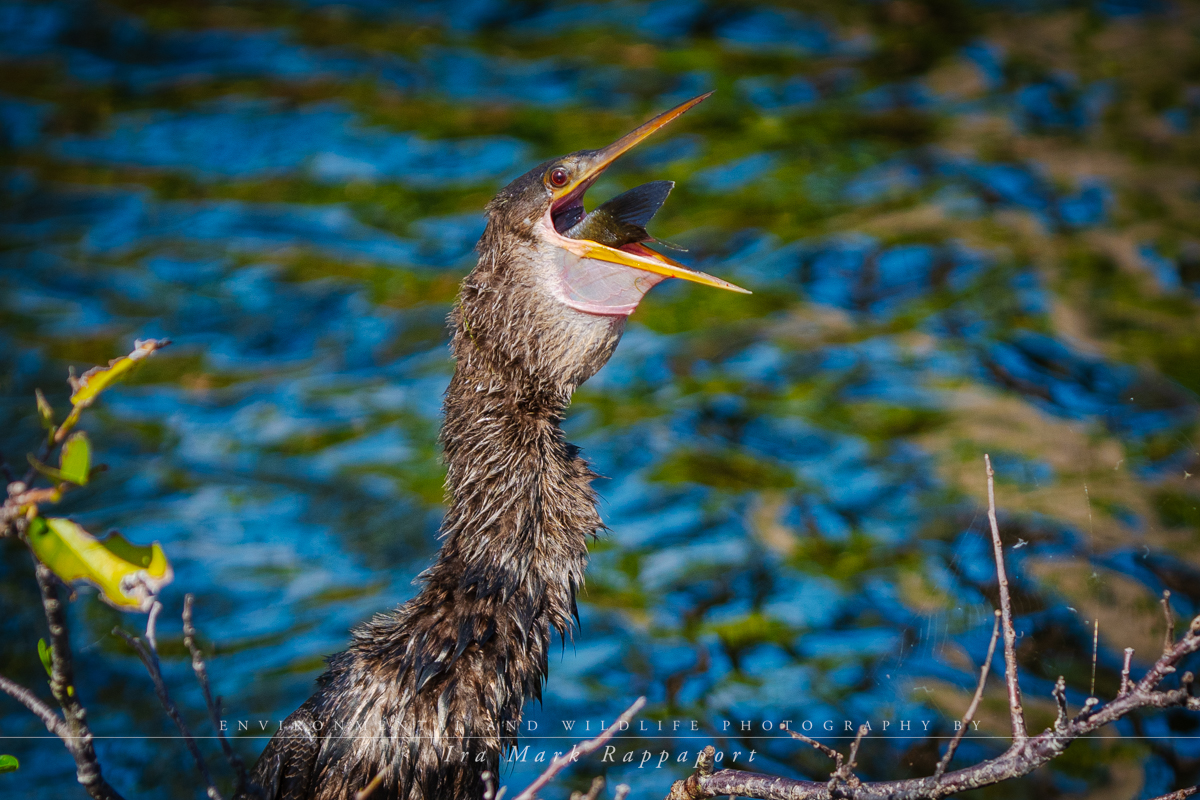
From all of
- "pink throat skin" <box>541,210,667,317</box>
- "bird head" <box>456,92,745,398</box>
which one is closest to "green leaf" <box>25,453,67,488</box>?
"bird head" <box>456,92,745,398</box>

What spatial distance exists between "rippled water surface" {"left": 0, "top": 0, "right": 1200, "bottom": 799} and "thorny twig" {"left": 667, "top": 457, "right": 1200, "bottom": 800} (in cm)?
216

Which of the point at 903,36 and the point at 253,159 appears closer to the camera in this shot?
the point at 253,159

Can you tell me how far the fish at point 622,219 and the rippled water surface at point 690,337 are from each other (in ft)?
8.57

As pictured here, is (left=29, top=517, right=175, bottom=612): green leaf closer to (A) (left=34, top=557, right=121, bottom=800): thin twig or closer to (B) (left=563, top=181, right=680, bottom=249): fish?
(A) (left=34, top=557, right=121, bottom=800): thin twig

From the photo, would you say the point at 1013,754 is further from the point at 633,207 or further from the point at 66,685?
the point at 66,685

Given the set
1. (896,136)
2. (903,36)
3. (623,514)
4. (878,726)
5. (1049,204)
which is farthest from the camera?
(903,36)

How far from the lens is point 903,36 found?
32.8ft

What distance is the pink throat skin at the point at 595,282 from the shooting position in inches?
130

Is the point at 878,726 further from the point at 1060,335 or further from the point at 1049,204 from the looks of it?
the point at 1049,204

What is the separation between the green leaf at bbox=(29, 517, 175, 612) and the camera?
2084mm

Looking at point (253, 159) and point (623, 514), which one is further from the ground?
point (253, 159)

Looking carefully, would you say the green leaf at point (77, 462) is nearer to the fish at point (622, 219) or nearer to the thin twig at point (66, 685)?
the thin twig at point (66, 685)

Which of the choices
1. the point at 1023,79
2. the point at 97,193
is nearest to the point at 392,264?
the point at 97,193

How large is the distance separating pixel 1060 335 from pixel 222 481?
5398 mm
